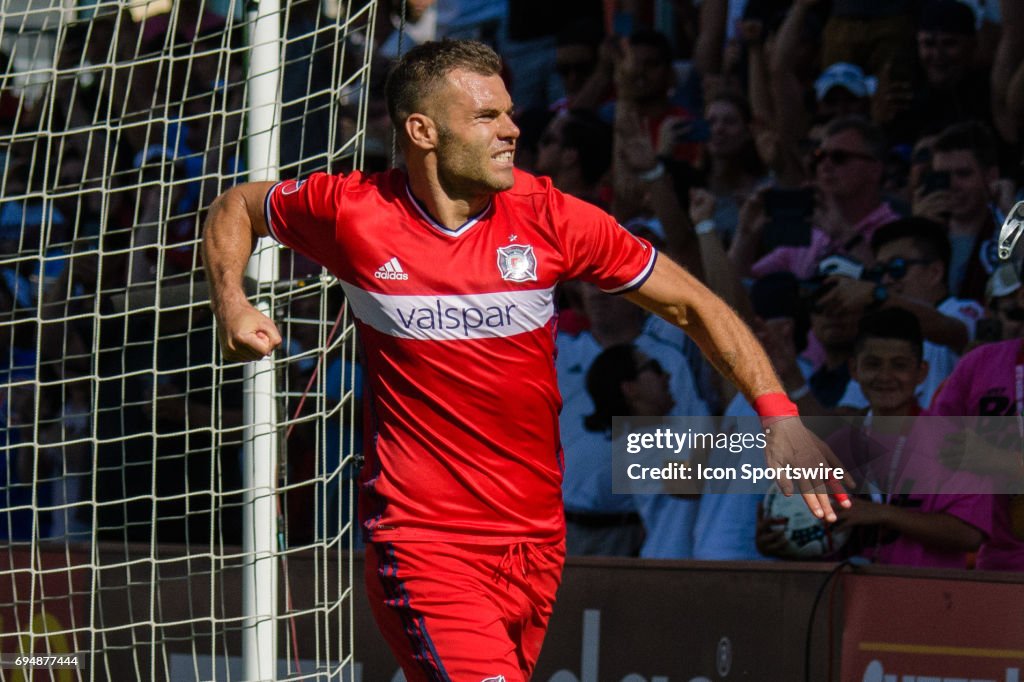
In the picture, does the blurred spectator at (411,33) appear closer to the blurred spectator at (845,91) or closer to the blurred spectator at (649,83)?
the blurred spectator at (649,83)

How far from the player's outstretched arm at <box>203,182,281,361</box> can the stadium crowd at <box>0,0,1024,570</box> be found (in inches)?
48.1

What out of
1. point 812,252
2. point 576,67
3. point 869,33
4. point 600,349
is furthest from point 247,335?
point 576,67

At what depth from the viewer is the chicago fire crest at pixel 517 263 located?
3983mm

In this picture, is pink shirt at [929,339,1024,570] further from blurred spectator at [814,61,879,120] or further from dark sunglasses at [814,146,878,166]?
blurred spectator at [814,61,879,120]

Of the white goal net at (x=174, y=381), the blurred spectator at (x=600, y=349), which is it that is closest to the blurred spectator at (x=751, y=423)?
the blurred spectator at (x=600, y=349)

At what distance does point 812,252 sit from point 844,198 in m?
0.29

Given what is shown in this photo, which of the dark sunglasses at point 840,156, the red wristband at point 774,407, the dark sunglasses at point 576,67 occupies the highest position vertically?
the dark sunglasses at point 576,67

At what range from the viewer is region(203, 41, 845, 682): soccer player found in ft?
13.0

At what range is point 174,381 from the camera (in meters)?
7.46

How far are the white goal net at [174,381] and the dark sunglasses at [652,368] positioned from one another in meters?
1.35

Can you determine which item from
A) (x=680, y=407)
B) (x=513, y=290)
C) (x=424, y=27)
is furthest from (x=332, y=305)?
(x=513, y=290)

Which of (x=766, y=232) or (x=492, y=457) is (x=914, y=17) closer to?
(x=766, y=232)

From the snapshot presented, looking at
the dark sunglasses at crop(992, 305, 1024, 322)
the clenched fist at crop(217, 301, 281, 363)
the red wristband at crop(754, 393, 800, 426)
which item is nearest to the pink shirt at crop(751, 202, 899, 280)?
the dark sunglasses at crop(992, 305, 1024, 322)

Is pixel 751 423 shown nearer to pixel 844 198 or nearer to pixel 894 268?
pixel 894 268
